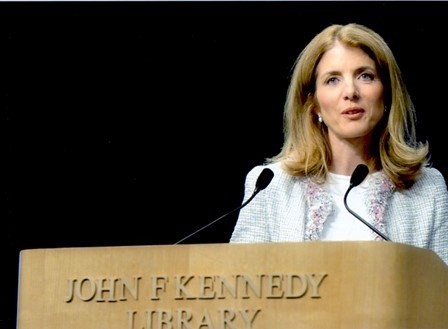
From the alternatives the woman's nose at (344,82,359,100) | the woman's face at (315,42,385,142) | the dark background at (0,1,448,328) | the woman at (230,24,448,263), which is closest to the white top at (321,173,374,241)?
the woman at (230,24,448,263)

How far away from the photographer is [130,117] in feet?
17.1

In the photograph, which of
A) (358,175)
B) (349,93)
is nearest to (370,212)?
(349,93)

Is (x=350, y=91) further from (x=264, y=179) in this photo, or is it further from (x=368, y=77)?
(x=264, y=179)

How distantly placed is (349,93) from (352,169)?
0.78 feet

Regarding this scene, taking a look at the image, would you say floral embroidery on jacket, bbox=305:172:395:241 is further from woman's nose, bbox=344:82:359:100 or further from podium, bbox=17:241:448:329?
podium, bbox=17:241:448:329

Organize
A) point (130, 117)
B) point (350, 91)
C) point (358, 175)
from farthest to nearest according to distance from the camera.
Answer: point (130, 117) → point (350, 91) → point (358, 175)

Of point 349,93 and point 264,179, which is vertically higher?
point 349,93

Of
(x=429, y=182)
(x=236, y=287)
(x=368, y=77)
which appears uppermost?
(x=368, y=77)

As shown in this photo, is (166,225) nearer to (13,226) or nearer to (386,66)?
(13,226)

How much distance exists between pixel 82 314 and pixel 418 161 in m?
1.27

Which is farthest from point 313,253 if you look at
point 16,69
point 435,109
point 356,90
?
point 16,69

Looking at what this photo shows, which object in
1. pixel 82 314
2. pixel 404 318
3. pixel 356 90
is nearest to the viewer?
pixel 404 318

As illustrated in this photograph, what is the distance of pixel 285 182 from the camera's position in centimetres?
435

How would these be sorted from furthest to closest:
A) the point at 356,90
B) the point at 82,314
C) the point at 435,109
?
the point at 435,109 → the point at 356,90 → the point at 82,314
